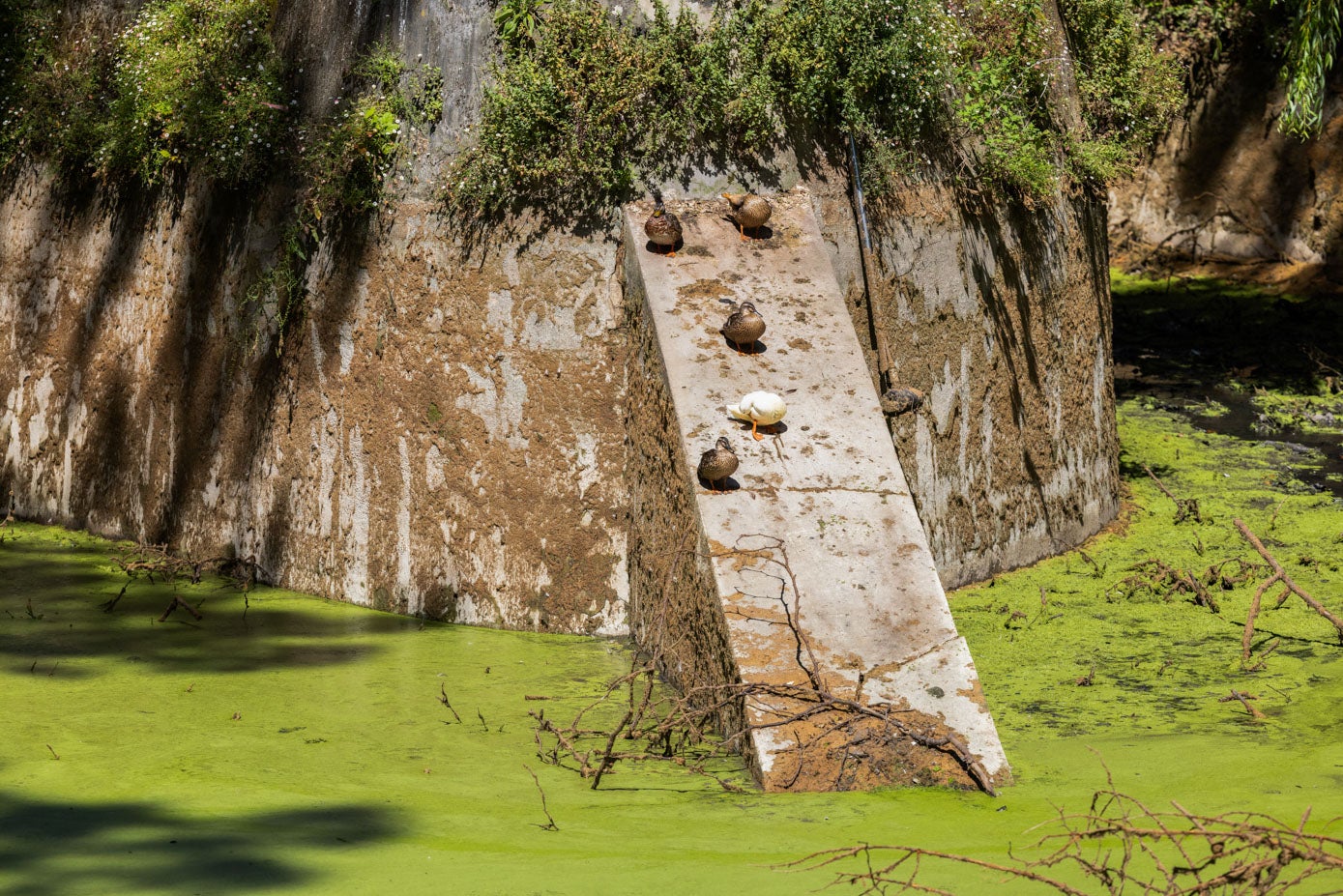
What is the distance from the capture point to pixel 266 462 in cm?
609

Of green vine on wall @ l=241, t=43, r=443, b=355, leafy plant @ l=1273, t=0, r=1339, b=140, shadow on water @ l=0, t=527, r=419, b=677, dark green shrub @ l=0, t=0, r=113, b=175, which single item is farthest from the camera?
leafy plant @ l=1273, t=0, r=1339, b=140

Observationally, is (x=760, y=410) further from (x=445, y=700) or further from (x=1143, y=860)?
(x=1143, y=860)

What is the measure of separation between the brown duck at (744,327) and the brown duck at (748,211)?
1.55 feet

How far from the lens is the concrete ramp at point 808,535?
405 centimetres

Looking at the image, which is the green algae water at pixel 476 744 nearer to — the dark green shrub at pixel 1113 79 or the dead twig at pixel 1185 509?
the dead twig at pixel 1185 509

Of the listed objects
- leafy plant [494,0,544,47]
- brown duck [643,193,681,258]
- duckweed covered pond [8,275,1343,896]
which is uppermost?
leafy plant [494,0,544,47]

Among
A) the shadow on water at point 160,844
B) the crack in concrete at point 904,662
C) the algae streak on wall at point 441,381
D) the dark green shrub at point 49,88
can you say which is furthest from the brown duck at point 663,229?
the dark green shrub at point 49,88

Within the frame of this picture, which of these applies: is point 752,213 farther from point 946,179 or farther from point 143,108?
point 143,108

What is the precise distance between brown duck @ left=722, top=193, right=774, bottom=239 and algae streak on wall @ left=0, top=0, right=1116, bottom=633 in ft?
0.78

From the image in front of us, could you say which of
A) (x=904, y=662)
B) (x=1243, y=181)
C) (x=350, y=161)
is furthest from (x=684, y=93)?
(x=1243, y=181)

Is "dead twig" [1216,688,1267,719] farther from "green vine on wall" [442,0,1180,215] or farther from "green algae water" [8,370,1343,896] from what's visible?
"green vine on wall" [442,0,1180,215]

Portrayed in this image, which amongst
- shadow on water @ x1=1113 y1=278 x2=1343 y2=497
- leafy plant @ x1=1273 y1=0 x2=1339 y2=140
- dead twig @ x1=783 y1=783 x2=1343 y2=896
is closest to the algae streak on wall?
dead twig @ x1=783 y1=783 x2=1343 y2=896

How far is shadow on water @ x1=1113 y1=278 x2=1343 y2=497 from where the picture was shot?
367 inches

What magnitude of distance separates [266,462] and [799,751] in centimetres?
Result: 300
